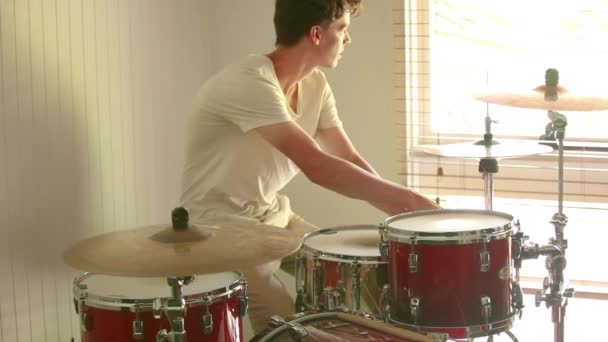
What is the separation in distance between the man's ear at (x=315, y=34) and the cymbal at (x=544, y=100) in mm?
499

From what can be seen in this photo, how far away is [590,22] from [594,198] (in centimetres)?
60

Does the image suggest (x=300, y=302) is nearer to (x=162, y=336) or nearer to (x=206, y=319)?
(x=206, y=319)

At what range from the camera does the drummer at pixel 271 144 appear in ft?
9.04

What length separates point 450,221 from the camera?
2.59 m

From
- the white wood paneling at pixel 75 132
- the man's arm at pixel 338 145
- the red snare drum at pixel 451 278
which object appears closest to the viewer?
the red snare drum at pixel 451 278

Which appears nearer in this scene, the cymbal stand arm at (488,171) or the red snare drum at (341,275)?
the red snare drum at (341,275)

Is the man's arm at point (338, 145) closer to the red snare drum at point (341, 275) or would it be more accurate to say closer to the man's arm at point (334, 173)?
the man's arm at point (334, 173)

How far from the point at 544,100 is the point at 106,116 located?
51.7 inches

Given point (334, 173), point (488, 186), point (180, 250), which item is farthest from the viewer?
point (488, 186)

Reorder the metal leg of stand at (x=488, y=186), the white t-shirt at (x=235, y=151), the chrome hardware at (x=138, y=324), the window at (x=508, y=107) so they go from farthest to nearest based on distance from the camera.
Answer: the window at (x=508, y=107), the metal leg of stand at (x=488, y=186), the white t-shirt at (x=235, y=151), the chrome hardware at (x=138, y=324)

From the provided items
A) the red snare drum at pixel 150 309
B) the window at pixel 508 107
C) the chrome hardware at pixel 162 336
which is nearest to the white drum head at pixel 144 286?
the red snare drum at pixel 150 309

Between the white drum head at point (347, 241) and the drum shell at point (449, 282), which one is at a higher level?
the white drum head at point (347, 241)

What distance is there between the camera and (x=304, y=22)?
2957 millimetres

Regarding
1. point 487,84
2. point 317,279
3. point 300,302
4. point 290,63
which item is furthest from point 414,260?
point 487,84
